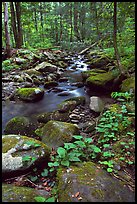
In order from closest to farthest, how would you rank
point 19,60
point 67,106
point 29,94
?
1. point 67,106
2. point 29,94
3. point 19,60

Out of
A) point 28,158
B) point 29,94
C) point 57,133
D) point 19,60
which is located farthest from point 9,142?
point 19,60

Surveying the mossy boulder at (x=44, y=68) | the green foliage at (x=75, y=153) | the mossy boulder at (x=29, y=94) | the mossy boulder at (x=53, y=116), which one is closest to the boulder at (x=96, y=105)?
the mossy boulder at (x=53, y=116)

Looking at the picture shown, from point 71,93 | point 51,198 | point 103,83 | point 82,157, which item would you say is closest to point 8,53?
point 71,93

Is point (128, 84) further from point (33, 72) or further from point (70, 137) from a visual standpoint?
point (33, 72)

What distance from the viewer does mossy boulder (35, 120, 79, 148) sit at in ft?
11.7

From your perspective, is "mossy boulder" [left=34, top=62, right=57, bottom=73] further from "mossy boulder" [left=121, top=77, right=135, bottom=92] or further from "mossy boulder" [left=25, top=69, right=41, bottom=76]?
"mossy boulder" [left=121, top=77, right=135, bottom=92]

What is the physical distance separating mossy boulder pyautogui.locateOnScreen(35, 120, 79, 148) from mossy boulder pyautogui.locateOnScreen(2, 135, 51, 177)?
0.55 metres

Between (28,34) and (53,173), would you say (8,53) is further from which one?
(28,34)

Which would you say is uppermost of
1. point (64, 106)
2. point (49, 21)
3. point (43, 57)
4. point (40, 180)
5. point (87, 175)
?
point (49, 21)

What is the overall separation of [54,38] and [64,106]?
1814cm

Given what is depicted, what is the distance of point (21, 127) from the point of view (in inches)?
192

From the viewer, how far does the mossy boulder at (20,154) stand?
2.71 m

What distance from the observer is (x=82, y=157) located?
2.96 metres

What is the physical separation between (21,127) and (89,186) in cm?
306
